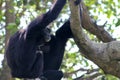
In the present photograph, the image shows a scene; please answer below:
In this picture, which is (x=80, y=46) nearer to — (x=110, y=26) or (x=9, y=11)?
(x=110, y=26)

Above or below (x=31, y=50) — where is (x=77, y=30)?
above

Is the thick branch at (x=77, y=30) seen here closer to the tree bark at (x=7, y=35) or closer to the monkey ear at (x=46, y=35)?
the monkey ear at (x=46, y=35)

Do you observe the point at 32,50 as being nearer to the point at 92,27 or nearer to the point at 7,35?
the point at 92,27

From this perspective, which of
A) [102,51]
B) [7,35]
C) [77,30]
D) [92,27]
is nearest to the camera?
[77,30]

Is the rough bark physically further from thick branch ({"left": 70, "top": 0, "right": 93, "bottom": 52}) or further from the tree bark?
the tree bark

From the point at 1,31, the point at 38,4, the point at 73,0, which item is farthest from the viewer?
the point at 1,31

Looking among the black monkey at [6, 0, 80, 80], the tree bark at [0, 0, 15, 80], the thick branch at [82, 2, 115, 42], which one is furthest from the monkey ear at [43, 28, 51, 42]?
the tree bark at [0, 0, 15, 80]

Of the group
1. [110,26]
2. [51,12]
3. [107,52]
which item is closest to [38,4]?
[110,26]

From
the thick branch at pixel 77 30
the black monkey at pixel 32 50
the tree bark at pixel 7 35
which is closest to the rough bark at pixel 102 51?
the thick branch at pixel 77 30

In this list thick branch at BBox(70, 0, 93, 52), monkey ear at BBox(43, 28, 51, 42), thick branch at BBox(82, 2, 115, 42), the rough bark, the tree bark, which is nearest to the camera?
thick branch at BBox(70, 0, 93, 52)

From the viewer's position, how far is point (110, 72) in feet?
21.2

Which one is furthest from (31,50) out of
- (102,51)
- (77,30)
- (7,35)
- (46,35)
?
(7,35)

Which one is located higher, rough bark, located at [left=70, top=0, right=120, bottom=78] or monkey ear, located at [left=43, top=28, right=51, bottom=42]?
monkey ear, located at [left=43, top=28, right=51, bottom=42]

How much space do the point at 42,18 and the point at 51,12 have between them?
0.21m
